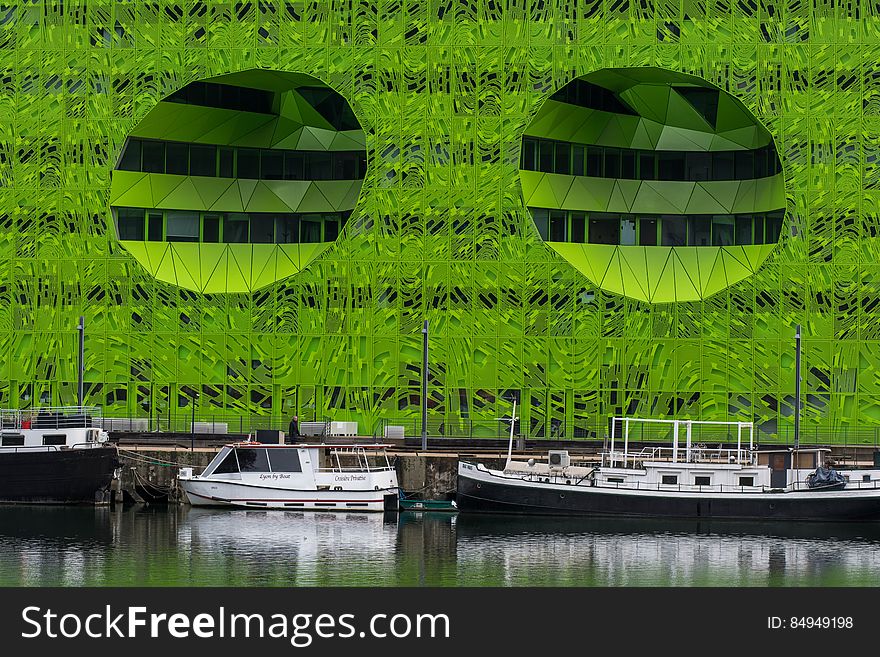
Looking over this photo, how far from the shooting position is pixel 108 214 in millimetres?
74562

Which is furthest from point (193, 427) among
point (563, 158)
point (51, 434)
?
point (563, 158)

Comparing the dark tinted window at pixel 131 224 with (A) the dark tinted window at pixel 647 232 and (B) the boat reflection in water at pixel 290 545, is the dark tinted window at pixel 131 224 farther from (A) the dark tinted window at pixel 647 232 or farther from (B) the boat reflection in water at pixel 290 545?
(A) the dark tinted window at pixel 647 232

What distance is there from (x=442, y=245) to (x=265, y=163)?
11.3 meters

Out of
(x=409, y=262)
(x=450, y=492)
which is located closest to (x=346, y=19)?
(x=409, y=262)

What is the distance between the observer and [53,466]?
64438mm

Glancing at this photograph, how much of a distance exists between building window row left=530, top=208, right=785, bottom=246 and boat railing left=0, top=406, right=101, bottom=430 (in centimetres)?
1974

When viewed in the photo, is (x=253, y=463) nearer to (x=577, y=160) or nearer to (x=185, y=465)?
(x=185, y=465)

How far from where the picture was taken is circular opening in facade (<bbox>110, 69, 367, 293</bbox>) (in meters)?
77.1

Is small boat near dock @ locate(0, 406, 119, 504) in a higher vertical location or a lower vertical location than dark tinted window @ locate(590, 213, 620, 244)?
lower

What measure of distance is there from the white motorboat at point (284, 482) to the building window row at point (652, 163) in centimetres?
1791

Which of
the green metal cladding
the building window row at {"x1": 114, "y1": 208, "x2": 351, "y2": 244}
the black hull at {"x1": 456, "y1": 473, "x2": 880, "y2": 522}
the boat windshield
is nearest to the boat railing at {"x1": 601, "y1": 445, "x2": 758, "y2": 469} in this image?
the black hull at {"x1": 456, "y1": 473, "x2": 880, "y2": 522}

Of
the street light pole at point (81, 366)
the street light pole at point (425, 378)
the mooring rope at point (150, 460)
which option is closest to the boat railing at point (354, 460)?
the street light pole at point (425, 378)

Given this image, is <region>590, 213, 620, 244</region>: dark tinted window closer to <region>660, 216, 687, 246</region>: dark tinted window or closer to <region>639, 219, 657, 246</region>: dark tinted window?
<region>639, 219, 657, 246</region>: dark tinted window
